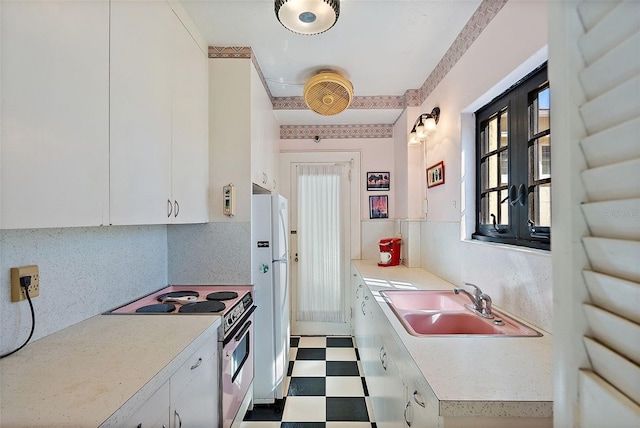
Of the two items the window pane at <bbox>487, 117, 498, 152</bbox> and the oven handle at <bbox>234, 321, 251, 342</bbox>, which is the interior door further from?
the window pane at <bbox>487, 117, 498, 152</bbox>

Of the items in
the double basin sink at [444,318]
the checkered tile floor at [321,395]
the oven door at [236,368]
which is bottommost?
the checkered tile floor at [321,395]

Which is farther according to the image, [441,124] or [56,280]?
[441,124]

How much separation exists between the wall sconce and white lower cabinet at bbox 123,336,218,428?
2.15m

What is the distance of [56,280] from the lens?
1292 mm

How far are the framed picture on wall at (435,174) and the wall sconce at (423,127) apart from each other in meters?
0.28

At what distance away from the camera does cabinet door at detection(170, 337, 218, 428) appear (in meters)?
1.12

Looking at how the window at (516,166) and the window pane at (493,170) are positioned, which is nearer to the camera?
the window at (516,166)

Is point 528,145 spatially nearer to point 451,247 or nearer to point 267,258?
point 451,247

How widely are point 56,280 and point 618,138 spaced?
1.77 m

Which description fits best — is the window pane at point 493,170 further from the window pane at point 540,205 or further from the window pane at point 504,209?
the window pane at point 540,205

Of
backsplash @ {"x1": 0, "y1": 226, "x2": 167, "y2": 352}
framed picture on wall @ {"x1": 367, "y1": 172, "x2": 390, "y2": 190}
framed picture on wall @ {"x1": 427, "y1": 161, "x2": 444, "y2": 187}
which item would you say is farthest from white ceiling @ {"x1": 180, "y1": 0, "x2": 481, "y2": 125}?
backsplash @ {"x1": 0, "y1": 226, "x2": 167, "y2": 352}

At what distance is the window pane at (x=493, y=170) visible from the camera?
1824 mm

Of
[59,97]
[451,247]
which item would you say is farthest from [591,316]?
[451,247]

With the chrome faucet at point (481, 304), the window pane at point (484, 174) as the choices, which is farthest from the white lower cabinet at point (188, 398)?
the window pane at point (484, 174)
